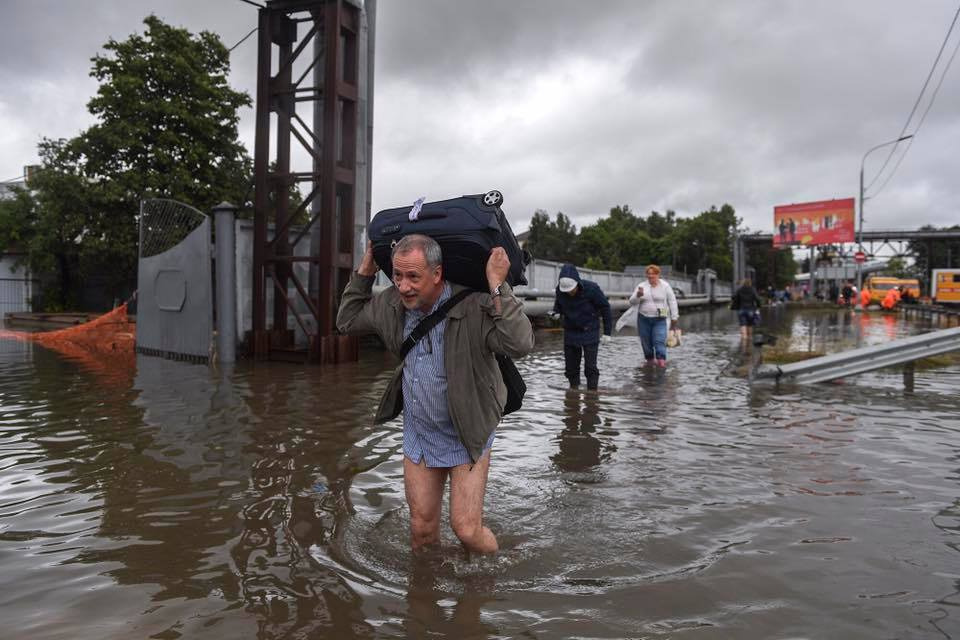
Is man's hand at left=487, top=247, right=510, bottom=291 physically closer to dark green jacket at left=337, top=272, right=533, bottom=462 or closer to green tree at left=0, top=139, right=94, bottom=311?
dark green jacket at left=337, top=272, right=533, bottom=462

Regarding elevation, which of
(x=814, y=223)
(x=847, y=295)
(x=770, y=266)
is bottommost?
(x=847, y=295)

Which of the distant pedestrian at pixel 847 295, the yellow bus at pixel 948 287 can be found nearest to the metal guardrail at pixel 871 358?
the distant pedestrian at pixel 847 295

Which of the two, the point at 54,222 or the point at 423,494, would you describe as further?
the point at 54,222

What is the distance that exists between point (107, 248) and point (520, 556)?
2844cm

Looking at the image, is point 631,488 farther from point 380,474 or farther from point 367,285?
point 367,285

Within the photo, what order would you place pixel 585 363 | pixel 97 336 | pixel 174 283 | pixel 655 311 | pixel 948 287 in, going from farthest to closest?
1. pixel 948 287
2. pixel 97 336
3. pixel 174 283
4. pixel 655 311
5. pixel 585 363

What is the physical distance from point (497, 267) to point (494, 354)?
49 centimetres

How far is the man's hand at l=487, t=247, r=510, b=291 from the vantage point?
3.24m

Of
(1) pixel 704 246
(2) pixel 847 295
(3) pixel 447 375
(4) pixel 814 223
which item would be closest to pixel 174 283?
(3) pixel 447 375

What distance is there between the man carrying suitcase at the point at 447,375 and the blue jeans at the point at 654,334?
8.51 m

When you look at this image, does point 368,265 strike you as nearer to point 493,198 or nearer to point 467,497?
point 493,198

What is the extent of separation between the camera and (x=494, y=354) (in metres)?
3.53

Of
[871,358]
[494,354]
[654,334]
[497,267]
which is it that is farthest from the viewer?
[654,334]

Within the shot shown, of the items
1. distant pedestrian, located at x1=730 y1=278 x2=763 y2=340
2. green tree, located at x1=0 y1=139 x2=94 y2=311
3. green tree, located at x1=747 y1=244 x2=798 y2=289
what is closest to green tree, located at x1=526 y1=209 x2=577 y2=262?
green tree, located at x1=747 y1=244 x2=798 y2=289
